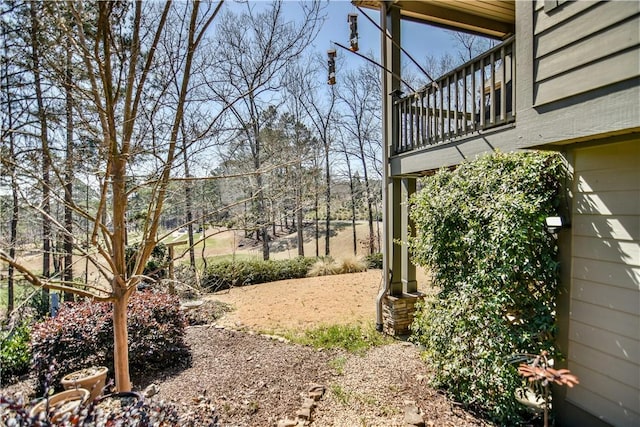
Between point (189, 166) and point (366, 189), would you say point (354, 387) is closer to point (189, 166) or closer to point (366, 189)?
point (189, 166)

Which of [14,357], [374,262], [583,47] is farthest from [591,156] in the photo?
[374,262]

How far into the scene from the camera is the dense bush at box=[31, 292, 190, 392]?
13.7ft

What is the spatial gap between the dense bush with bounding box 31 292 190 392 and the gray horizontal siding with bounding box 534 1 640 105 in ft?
17.9

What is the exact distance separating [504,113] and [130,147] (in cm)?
369

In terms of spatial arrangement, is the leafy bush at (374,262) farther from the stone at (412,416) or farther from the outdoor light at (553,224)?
the outdoor light at (553,224)

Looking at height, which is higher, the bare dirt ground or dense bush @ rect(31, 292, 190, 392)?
dense bush @ rect(31, 292, 190, 392)

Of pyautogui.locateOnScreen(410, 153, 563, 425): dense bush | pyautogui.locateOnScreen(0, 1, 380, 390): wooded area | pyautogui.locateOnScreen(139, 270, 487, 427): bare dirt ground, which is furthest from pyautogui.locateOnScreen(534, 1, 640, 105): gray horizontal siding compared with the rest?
pyautogui.locateOnScreen(139, 270, 487, 427): bare dirt ground

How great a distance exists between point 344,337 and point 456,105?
3938 millimetres

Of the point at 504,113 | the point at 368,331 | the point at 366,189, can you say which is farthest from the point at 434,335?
the point at 366,189

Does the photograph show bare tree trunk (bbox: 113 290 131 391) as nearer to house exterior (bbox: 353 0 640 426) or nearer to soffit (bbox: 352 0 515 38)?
house exterior (bbox: 353 0 640 426)

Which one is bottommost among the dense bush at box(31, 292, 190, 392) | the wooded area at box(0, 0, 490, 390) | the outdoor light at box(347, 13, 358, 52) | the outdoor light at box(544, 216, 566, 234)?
the dense bush at box(31, 292, 190, 392)

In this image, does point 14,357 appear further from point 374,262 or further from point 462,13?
point 374,262

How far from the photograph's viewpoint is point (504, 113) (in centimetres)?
338

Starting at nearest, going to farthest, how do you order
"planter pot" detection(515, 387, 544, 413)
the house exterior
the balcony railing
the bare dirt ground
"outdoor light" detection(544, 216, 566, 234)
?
the house exterior, "outdoor light" detection(544, 216, 566, 234), "planter pot" detection(515, 387, 544, 413), the bare dirt ground, the balcony railing
